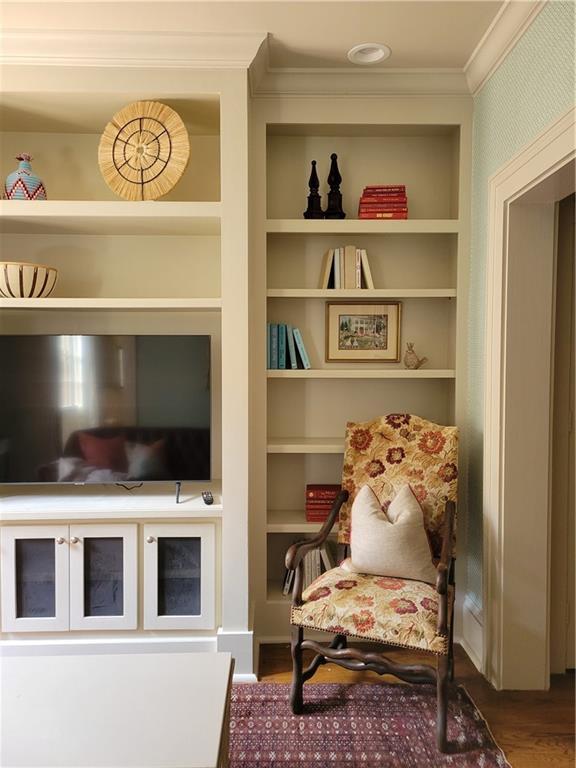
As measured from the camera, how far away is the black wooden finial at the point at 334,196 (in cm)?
278

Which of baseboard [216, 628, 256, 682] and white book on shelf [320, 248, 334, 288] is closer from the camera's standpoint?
baseboard [216, 628, 256, 682]

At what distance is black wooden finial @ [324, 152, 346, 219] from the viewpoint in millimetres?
2783

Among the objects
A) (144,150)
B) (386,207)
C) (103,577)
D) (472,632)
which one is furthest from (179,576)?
(386,207)

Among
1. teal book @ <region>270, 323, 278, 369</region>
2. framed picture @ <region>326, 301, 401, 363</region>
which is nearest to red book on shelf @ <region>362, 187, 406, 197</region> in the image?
framed picture @ <region>326, 301, 401, 363</region>

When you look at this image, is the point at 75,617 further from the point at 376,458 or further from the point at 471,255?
the point at 471,255

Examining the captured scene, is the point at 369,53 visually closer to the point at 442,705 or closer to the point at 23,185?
the point at 23,185

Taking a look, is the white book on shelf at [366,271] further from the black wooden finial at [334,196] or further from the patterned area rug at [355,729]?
the patterned area rug at [355,729]

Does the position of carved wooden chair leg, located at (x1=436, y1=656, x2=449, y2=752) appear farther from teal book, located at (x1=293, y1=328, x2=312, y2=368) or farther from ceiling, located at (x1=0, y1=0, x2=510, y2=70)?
ceiling, located at (x1=0, y1=0, x2=510, y2=70)

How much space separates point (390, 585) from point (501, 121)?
197 centimetres

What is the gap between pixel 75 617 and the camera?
250cm

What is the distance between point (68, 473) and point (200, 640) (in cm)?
98

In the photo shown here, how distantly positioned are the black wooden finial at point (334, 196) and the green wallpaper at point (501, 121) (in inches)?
25.3

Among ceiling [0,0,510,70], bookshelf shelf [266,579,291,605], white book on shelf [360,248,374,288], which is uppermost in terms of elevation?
ceiling [0,0,510,70]

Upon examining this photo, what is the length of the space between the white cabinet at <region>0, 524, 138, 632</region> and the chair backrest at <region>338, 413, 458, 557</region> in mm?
1018
